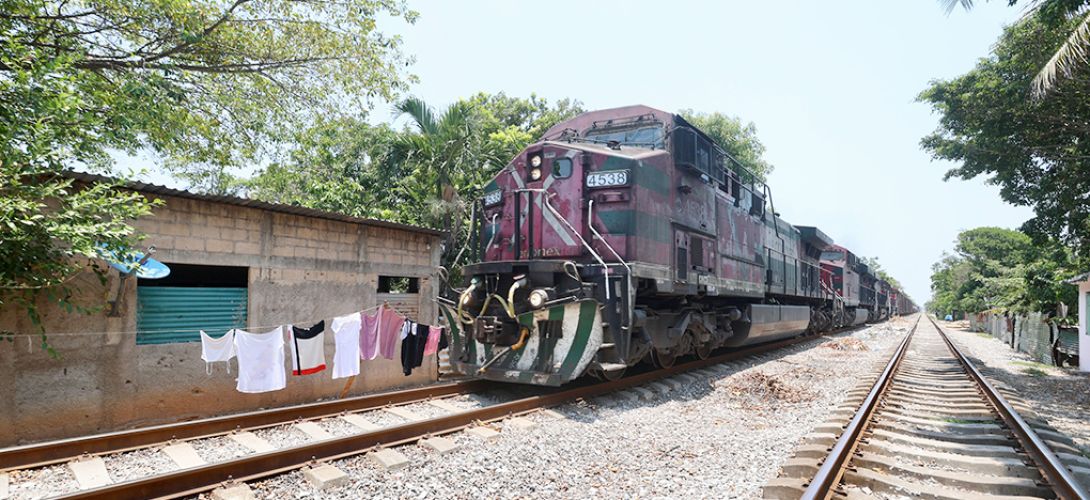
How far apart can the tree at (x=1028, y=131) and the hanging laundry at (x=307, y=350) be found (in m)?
11.2

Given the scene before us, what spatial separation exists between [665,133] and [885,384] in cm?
484

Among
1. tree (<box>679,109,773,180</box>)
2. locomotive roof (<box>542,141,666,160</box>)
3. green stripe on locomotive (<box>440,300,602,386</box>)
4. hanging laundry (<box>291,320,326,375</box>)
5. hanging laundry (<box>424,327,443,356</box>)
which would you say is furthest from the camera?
tree (<box>679,109,773,180</box>)

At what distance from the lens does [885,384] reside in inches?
328

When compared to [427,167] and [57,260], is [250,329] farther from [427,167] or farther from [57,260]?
[427,167]

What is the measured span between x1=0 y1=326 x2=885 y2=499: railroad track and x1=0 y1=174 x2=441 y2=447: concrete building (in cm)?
135

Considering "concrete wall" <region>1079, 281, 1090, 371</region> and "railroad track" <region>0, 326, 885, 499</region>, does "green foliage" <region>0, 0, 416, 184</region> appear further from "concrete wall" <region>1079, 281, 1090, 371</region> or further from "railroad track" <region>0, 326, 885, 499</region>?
"concrete wall" <region>1079, 281, 1090, 371</region>

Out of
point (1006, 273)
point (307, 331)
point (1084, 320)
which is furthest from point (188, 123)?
point (1006, 273)

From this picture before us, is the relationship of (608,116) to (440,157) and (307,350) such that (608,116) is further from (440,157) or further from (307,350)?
(440,157)

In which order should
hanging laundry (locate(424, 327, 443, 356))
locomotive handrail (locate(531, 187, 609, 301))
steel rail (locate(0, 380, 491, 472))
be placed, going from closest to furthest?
steel rail (locate(0, 380, 491, 472))
locomotive handrail (locate(531, 187, 609, 301))
hanging laundry (locate(424, 327, 443, 356))

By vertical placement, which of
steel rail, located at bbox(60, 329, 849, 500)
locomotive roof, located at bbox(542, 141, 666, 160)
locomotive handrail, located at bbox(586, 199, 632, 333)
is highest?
locomotive roof, located at bbox(542, 141, 666, 160)

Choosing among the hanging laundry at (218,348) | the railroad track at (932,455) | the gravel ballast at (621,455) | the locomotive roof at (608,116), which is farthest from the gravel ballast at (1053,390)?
the hanging laundry at (218,348)

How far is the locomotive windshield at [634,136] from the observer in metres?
8.20

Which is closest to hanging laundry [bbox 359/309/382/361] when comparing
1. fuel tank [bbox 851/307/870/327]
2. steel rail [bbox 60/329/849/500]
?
steel rail [bbox 60/329/849/500]

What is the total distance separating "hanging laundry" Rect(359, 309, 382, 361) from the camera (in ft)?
25.4
